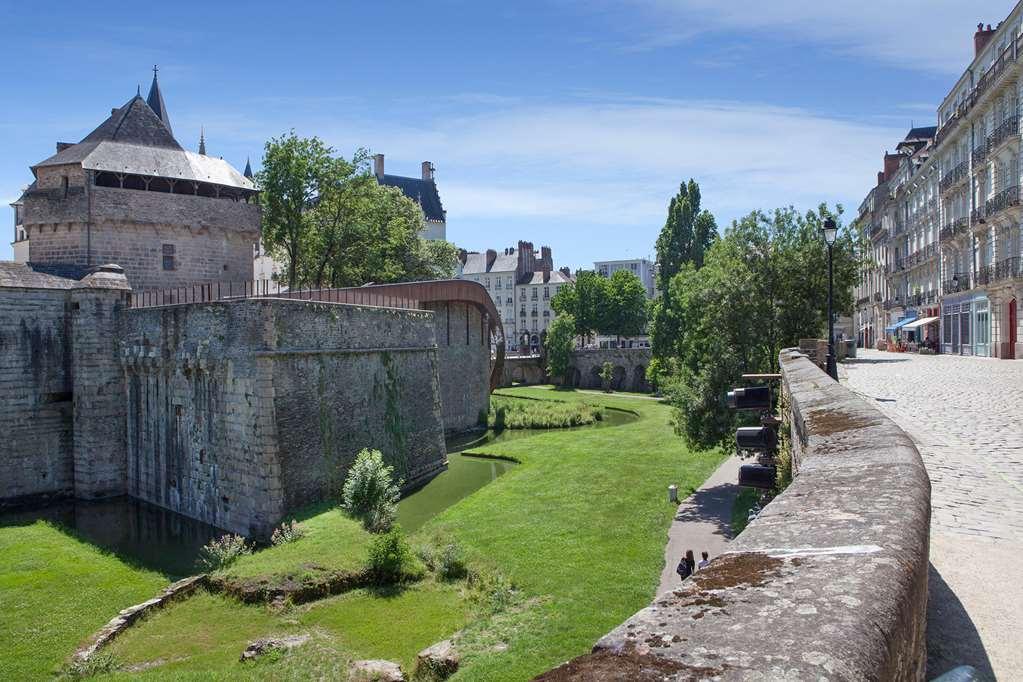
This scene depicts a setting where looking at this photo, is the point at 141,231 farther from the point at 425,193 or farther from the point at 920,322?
the point at 425,193

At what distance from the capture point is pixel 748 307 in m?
22.9

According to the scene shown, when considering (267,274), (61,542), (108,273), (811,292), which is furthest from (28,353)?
(267,274)

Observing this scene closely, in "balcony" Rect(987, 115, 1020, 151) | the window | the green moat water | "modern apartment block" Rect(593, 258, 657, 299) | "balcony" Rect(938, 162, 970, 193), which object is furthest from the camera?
"modern apartment block" Rect(593, 258, 657, 299)

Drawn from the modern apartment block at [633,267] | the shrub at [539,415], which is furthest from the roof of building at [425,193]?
the shrub at [539,415]

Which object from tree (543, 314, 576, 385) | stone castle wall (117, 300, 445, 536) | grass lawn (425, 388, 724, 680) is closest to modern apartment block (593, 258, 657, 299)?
tree (543, 314, 576, 385)

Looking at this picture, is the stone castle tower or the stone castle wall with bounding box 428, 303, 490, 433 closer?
the stone castle tower

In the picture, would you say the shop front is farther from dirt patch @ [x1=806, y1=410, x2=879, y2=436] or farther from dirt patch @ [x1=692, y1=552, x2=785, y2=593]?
dirt patch @ [x1=692, y1=552, x2=785, y2=593]

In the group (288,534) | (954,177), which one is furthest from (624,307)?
(288,534)

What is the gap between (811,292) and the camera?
78.2 ft

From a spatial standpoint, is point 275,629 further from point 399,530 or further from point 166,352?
point 166,352

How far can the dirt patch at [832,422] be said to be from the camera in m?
5.41

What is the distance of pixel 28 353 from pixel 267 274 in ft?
133

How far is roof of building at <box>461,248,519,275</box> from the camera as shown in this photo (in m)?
90.7

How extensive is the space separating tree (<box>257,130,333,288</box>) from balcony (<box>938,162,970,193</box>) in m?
29.1
